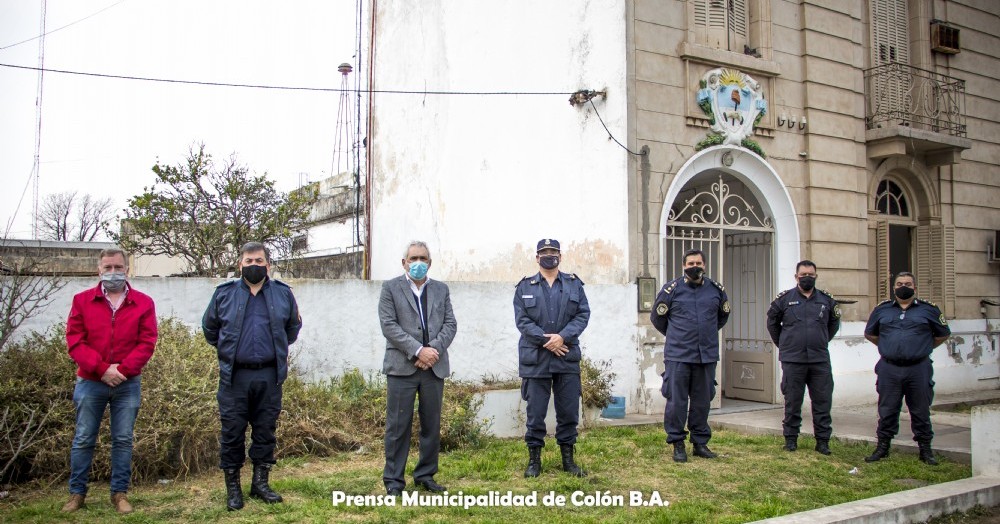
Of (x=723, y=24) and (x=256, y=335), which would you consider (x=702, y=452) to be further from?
(x=723, y=24)

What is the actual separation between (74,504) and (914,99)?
13.9m

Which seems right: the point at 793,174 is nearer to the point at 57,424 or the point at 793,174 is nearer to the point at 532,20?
the point at 532,20

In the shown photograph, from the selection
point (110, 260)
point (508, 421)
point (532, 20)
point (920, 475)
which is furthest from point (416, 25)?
point (920, 475)

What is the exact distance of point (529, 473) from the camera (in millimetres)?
6641

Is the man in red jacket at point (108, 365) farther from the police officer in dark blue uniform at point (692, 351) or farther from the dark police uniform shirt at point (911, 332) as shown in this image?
the dark police uniform shirt at point (911, 332)

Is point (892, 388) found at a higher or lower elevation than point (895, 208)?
lower

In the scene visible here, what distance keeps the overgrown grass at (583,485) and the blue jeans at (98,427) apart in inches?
9.1

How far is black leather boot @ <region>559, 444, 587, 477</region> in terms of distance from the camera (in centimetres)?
673

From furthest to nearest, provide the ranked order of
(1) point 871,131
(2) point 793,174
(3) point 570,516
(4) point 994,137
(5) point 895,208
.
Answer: (4) point 994,137, (5) point 895,208, (1) point 871,131, (2) point 793,174, (3) point 570,516

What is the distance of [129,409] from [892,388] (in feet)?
21.9

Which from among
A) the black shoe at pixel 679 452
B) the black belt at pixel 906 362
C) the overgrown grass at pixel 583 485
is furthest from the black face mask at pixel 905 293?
the black shoe at pixel 679 452

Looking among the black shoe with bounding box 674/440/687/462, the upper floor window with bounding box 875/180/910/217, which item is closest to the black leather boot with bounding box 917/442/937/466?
the black shoe with bounding box 674/440/687/462

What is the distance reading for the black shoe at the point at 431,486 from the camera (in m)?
6.04

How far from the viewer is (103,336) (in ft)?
18.6
